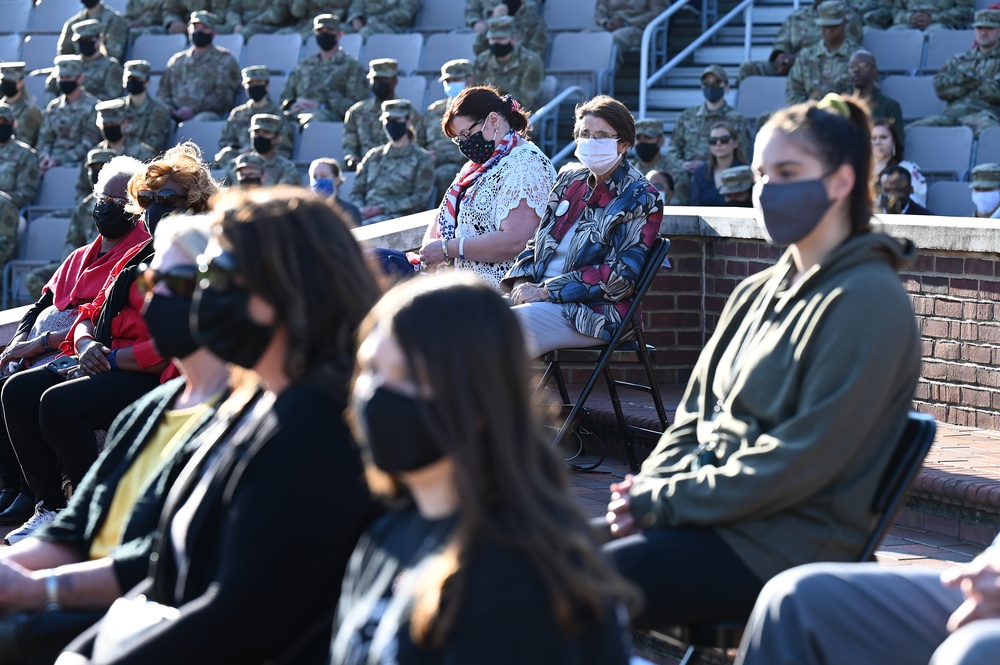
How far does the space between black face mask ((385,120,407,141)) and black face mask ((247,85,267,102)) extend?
2.93 meters

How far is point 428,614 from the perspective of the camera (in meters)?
1.87

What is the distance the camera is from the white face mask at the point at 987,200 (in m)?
8.87

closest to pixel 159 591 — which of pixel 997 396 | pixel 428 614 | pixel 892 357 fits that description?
pixel 428 614

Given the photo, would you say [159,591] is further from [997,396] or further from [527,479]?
[997,396]

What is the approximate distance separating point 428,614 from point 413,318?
394 mm

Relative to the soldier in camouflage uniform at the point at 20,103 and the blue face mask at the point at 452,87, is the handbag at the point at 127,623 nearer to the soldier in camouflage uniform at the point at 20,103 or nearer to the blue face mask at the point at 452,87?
the blue face mask at the point at 452,87

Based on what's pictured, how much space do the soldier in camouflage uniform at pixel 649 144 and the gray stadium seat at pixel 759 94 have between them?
1078 mm

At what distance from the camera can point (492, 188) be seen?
6184 mm

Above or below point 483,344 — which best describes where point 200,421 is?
below

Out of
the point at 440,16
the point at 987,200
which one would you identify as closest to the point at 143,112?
the point at 440,16

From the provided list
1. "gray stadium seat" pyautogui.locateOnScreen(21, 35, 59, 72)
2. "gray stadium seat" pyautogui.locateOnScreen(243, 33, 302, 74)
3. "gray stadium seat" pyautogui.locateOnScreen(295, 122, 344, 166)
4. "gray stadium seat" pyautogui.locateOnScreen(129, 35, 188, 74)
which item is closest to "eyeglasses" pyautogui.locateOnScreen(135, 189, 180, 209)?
"gray stadium seat" pyautogui.locateOnScreen(295, 122, 344, 166)

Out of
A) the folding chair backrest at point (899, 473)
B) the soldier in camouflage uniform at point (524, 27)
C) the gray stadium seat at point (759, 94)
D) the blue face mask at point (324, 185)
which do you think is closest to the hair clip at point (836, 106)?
the folding chair backrest at point (899, 473)

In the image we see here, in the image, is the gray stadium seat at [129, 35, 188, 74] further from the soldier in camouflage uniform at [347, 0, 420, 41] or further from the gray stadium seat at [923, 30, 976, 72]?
the gray stadium seat at [923, 30, 976, 72]

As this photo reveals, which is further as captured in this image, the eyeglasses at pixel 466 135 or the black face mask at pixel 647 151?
the black face mask at pixel 647 151
